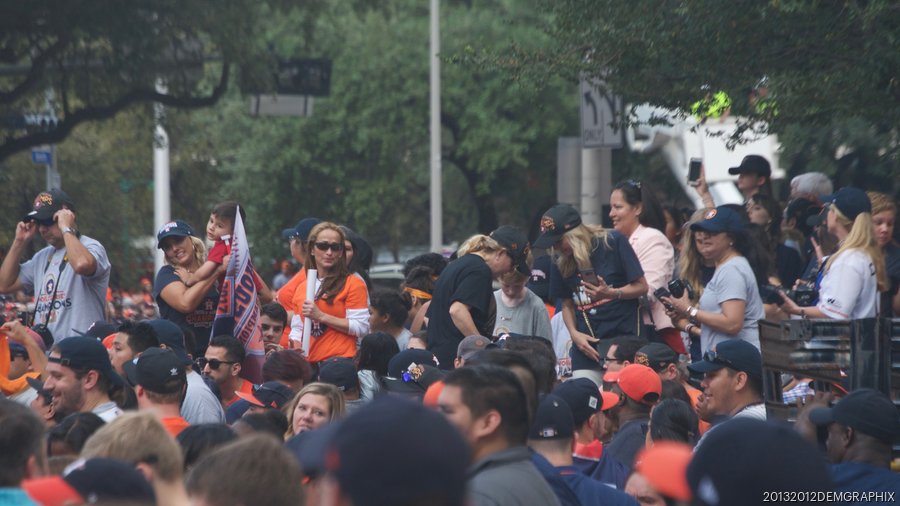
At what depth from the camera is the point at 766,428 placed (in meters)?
2.95

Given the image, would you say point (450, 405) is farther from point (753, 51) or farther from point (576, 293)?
point (753, 51)

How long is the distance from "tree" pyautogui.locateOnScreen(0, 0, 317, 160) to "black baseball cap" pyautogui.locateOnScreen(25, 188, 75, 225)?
9.14 metres

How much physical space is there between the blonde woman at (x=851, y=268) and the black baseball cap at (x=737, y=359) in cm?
90

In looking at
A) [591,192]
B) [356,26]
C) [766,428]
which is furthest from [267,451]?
[356,26]

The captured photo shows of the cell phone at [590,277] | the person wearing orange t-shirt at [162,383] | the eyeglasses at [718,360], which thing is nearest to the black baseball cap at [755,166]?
the cell phone at [590,277]

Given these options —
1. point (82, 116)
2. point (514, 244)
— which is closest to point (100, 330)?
point (514, 244)

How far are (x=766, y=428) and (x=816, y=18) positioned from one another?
21.8ft

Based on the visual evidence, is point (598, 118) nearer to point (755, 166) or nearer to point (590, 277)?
point (755, 166)

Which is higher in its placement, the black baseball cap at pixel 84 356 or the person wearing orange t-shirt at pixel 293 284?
the person wearing orange t-shirt at pixel 293 284

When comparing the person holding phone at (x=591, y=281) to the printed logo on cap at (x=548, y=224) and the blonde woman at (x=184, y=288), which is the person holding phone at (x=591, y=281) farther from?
the blonde woman at (x=184, y=288)

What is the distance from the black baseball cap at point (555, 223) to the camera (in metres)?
9.14

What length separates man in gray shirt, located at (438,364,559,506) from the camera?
410 cm

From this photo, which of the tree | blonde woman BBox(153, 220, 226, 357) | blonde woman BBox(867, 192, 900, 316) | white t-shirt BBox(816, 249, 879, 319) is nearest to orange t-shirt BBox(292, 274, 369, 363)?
blonde woman BBox(153, 220, 226, 357)

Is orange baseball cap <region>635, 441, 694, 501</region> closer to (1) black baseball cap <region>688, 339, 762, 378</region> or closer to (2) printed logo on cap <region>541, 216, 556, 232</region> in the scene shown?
(1) black baseball cap <region>688, 339, 762, 378</region>
